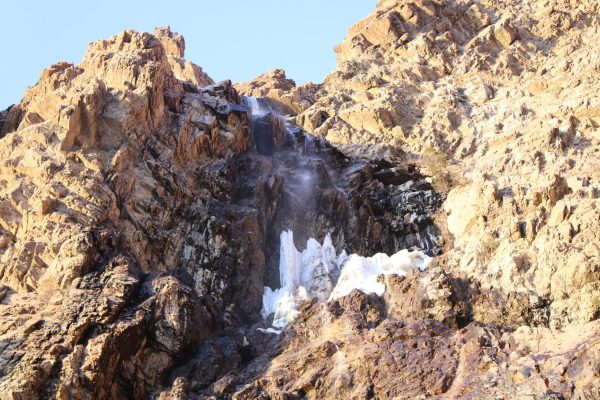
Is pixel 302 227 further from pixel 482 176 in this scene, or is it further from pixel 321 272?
pixel 482 176

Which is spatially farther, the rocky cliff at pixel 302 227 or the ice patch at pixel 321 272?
the ice patch at pixel 321 272

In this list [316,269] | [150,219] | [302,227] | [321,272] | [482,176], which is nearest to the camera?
[150,219]

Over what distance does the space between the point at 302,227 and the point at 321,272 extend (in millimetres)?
4334

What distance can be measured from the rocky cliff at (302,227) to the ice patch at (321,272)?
0.82 m

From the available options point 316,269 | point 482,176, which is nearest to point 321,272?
point 316,269

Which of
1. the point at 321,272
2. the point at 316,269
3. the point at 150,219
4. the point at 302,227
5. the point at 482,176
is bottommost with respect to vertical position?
the point at 321,272

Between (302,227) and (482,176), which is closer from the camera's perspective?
(482,176)

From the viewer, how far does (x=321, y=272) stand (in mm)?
38688

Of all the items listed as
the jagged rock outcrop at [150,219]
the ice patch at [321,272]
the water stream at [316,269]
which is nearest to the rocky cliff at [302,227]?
the jagged rock outcrop at [150,219]

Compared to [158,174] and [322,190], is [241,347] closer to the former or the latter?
[158,174]

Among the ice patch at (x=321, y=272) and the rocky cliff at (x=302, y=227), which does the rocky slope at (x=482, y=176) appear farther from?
the ice patch at (x=321, y=272)

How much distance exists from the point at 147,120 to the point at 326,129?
51.8 ft

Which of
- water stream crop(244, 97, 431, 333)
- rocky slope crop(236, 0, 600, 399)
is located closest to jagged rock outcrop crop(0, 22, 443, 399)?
water stream crop(244, 97, 431, 333)

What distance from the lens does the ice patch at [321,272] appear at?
35438mm
